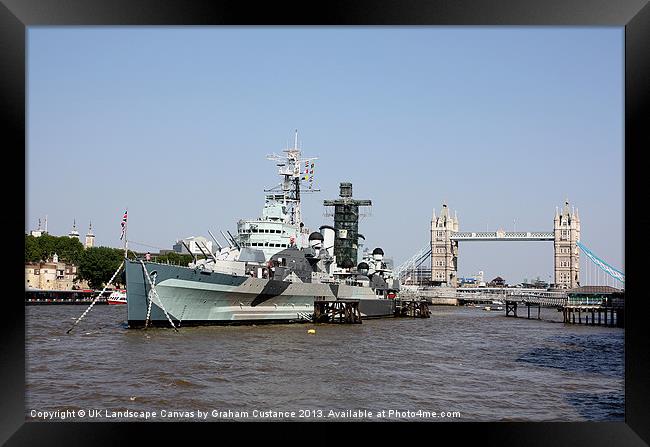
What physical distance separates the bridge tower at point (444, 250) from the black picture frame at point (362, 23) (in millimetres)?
92094

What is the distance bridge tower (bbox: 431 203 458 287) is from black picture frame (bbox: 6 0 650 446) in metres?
92.1

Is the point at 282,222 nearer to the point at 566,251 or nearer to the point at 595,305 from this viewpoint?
the point at 595,305

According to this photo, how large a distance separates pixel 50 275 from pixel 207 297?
32757 mm

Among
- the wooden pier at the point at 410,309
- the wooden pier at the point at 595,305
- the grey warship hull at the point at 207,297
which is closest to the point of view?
the grey warship hull at the point at 207,297

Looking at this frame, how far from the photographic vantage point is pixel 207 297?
75.0 feet

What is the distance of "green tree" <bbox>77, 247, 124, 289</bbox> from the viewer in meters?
51.3

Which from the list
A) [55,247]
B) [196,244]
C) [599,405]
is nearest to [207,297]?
[196,244]

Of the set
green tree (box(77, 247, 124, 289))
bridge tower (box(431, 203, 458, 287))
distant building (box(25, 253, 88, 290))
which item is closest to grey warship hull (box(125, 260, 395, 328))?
green tree (box(77, 247, 124, 289))

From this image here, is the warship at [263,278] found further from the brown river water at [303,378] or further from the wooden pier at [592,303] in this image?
the wooden pier at [592,303]

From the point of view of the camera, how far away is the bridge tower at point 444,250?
100812 mm

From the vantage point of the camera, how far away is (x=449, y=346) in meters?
21.4

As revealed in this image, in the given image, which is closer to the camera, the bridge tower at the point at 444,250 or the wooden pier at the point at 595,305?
the wooden pier at the point at 595,305

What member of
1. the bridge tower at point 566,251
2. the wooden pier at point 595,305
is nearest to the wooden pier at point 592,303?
the wooden pier at point 595,305
